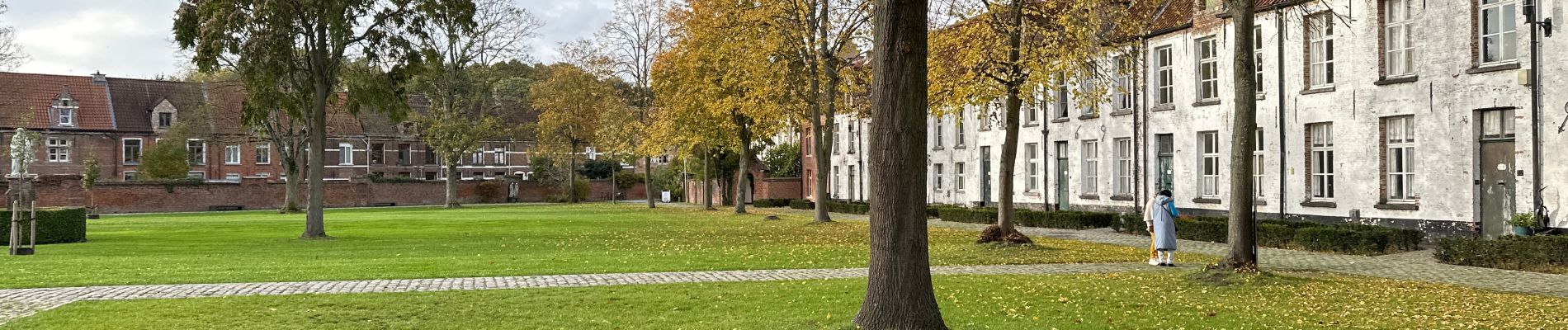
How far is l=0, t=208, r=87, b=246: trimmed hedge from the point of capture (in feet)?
77.1

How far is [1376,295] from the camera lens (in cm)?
1221

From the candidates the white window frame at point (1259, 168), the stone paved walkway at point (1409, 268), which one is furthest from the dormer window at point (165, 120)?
the white window frame at point (1259, 168)

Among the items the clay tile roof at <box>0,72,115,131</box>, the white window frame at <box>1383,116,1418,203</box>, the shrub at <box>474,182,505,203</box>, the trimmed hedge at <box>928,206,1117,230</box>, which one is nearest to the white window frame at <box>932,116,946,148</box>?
the trimmed hedge at <box>928,206,1117,230</box>

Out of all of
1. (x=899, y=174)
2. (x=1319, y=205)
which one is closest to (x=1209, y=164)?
(x=1319, y=205)

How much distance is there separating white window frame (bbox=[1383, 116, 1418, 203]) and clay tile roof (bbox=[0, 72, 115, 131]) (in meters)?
68.6

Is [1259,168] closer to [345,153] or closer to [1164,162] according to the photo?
[1164,162]

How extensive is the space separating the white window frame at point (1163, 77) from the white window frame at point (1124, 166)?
5.62 ft

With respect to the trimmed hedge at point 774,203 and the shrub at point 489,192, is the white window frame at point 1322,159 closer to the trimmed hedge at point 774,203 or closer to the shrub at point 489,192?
the trimmed hedge at point 774,203

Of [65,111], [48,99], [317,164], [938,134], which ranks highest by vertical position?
[48,99]

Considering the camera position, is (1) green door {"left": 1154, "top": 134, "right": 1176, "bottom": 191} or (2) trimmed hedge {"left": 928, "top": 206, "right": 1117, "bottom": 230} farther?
(1) green door {"left": 1154, "top": 134, "right": 1176, "bottom": 191}

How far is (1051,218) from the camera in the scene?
2981cm

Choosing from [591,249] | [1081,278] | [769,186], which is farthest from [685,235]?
[769,186]

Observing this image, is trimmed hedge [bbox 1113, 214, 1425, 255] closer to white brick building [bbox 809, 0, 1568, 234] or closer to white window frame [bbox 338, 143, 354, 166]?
white brick building [bbox 809, 0, 1568, 234]

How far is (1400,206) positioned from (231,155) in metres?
71.5
